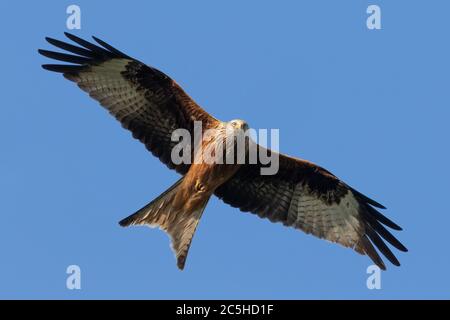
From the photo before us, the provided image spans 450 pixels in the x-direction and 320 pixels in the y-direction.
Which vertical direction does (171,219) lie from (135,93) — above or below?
below

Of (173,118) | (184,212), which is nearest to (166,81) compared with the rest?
(173,118)

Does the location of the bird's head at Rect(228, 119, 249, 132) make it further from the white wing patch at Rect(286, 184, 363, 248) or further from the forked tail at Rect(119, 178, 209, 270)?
the white wing patch at Rect(286, 184, 363, 248)

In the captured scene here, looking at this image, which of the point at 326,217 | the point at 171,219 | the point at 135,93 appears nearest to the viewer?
the point at 171,219

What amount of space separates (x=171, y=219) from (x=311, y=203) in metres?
2.22

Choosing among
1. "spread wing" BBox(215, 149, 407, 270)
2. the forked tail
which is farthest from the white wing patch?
the forked tail

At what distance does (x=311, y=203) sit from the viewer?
15859mm

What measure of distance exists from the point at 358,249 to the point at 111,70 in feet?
14.2

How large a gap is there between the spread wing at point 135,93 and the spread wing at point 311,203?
107cm

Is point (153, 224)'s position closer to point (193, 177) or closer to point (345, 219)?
point (193, 177)

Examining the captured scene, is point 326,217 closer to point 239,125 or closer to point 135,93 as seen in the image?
point 239,125

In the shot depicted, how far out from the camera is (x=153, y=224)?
14.8 meters

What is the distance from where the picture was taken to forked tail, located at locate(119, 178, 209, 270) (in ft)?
48.3

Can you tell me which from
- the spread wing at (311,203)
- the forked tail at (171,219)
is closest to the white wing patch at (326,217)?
the spread wing at (311,203)

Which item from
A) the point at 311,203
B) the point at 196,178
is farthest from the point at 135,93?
the point at 311,203
